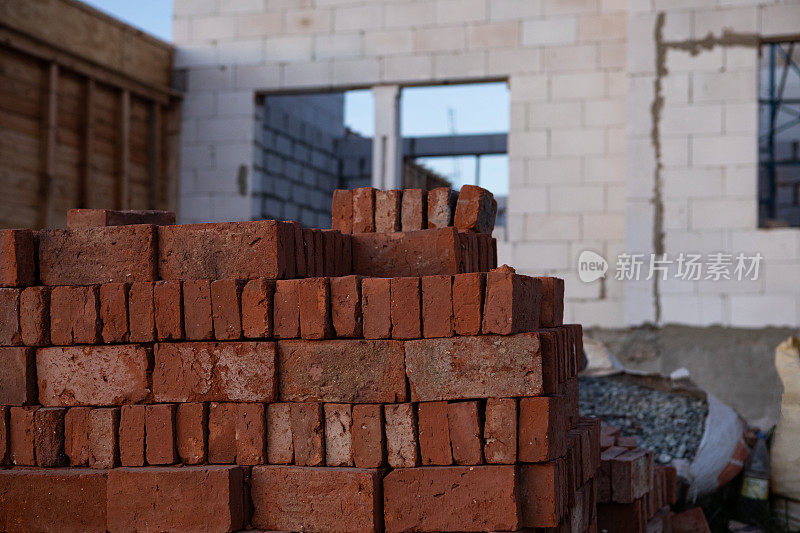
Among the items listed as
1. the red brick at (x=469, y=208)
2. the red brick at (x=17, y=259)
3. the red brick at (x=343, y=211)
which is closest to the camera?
the red brick at (x=17, y=259)

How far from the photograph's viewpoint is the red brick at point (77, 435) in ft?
14.0


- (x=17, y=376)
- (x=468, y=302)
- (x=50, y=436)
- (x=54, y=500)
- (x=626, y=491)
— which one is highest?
(x=468, y=302)

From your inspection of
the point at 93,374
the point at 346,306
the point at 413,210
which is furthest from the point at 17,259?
the point at 413,210

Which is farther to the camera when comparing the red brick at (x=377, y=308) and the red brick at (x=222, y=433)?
the red brick at (x=222, y=433)

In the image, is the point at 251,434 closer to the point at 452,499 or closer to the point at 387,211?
the point at 452,499

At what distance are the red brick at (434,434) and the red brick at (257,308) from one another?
856 mm

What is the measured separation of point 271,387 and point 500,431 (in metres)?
1.11

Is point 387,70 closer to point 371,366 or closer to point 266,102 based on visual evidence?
point 266,102

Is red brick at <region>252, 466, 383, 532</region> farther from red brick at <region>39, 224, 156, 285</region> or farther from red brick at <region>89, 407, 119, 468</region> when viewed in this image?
red brick at <region>39, 224, 156, 285</region>

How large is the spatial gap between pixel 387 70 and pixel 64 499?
7.17 metres

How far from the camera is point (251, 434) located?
4.04 m

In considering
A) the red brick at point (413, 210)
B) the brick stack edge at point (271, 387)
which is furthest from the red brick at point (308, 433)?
the red brick at point (413, 210)

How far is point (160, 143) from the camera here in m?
10.8

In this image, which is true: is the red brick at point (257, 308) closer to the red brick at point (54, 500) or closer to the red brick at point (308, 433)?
the red brick at point (308, 433)
